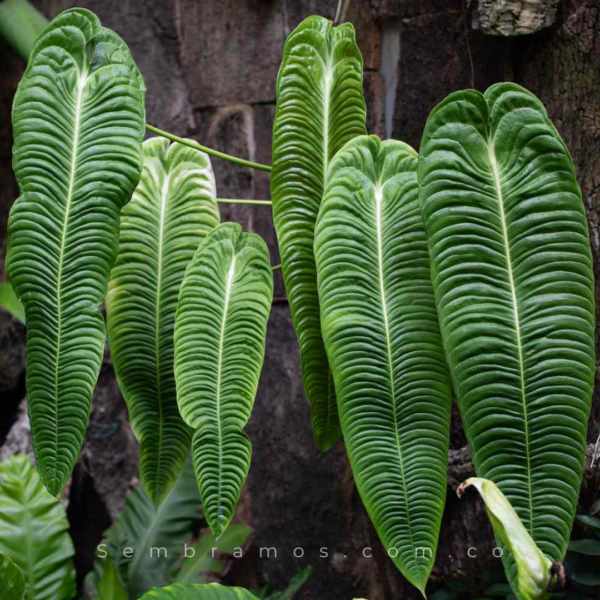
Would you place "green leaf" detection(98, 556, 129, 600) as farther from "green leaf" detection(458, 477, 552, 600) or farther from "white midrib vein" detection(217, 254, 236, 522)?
"green leaf" detection(458, 477, 552, 600)

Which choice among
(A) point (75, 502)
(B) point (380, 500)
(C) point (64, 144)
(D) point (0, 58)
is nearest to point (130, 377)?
(C) point (64, 144)

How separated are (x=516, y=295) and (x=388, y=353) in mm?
181

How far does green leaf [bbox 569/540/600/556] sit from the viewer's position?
1200 mm

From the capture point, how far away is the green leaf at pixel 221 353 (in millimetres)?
939

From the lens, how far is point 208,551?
1792 mm

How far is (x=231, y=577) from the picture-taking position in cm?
201

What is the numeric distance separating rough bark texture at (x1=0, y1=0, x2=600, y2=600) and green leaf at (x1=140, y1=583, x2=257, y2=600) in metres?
0.62

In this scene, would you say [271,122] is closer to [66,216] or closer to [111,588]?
[66,216]

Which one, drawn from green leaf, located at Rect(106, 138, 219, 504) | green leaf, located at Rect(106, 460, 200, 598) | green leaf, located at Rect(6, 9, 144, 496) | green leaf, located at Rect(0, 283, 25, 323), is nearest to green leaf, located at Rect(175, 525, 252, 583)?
green leaf, located at Rect(106, 460, 200, 598)

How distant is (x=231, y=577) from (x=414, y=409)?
4.50ft

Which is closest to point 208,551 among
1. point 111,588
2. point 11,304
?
point 111,588

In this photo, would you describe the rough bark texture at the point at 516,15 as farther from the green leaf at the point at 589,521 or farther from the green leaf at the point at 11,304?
the green leaf at the point at 11,304

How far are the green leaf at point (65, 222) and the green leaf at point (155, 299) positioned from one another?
0.62 feet

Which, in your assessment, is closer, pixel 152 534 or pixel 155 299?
pixel 155 299
